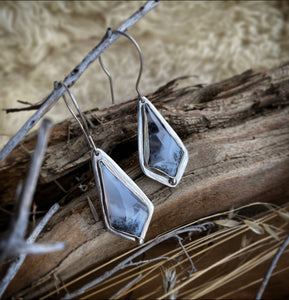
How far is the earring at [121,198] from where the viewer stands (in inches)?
26.6

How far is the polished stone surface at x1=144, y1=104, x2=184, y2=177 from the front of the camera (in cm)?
74

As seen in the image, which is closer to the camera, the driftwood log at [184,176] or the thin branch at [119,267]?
the thin branch at [119,267]

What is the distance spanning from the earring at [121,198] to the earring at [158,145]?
0.07 meters

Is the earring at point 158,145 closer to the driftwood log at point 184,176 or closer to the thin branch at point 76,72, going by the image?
the driftwood log at point 184,176

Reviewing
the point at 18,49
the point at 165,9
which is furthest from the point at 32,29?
the point at 165,9

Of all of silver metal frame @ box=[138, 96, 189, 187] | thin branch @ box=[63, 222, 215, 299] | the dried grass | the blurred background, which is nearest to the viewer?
thin branch @ box=[63, 222, 215, 299]

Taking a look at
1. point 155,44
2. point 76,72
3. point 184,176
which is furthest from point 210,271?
point 155,44

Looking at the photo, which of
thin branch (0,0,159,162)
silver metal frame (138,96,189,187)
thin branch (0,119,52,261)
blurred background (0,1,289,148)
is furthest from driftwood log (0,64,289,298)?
blurred background (0,1,289,148)

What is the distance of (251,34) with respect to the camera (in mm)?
1357

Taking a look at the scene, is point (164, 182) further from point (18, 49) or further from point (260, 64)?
point (260, 64)

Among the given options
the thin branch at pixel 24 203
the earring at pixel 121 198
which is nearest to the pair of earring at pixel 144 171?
the earring at pixel 121 198

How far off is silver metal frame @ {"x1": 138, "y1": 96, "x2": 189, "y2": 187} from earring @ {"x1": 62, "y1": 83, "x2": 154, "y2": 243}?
2.1 inches

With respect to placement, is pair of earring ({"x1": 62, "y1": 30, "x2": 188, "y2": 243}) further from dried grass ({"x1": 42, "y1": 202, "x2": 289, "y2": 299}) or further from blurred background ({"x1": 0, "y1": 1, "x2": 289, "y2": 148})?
blurred background ({"x1": 0, "y1": 1, "x2": 289, "y2": 148})

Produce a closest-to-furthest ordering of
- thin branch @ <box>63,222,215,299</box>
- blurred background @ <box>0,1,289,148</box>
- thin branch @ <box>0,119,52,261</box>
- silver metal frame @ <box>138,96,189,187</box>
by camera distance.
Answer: thin branch @ <box>0,119,52,261</box>, thin branch @ <box>63,222,215,299</box>, silver metal frame @ <box>138,96,189,187</box>, blurred background @ <box>0,1,289,148</box>
